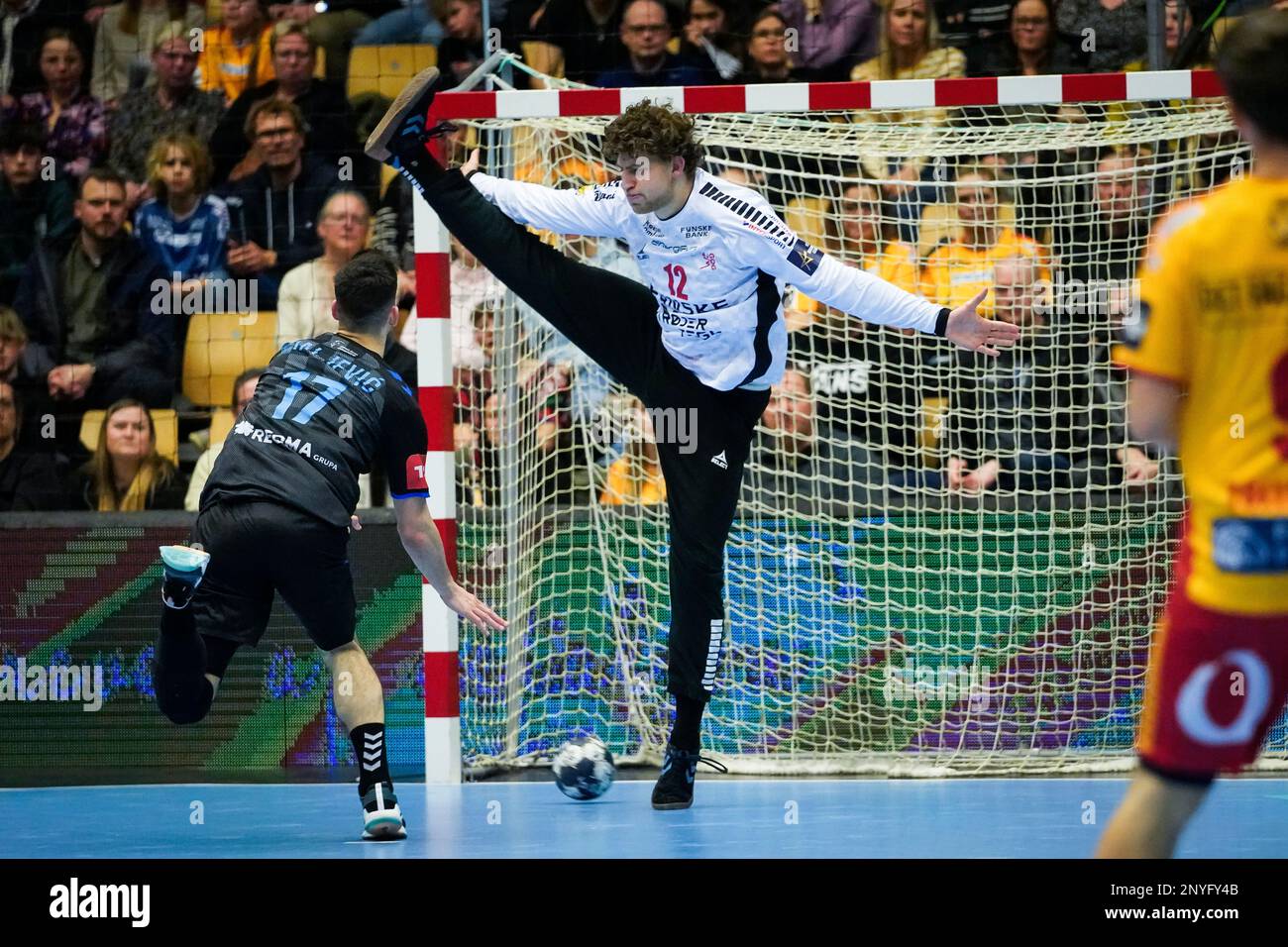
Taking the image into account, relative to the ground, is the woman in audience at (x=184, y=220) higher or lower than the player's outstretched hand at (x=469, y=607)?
higher

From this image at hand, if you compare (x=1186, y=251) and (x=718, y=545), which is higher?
(x=1186, y=251)

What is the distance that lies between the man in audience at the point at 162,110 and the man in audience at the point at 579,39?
2.21m

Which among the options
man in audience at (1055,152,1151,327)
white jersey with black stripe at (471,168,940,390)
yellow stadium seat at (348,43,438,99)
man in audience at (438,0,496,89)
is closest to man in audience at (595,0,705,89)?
man in audience at (438,0,496,89)

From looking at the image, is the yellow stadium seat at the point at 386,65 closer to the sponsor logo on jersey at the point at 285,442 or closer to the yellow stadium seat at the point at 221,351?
the yellow stadium seat at the point at 221,351

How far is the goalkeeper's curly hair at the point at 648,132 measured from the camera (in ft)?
21.5

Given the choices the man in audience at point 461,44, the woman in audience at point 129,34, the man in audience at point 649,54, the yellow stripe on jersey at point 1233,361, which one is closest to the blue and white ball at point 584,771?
the yellow stripe on jersey at point 1233,361

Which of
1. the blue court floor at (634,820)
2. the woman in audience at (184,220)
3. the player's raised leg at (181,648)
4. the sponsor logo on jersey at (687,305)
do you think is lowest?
the blue court floor at (634,820)

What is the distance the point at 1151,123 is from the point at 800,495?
250 centimetres

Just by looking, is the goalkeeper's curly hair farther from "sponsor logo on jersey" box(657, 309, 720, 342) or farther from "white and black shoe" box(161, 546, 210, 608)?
"white and black shoe" box(161, 546, 210, 608)

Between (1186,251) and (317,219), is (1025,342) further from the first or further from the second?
(1186,251)

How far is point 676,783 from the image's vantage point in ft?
22.6

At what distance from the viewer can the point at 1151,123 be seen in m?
8.14

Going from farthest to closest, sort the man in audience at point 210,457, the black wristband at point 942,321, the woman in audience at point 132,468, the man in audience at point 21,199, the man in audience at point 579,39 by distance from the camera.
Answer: the man in audience at point 579,39 → the man in audience at point 21,199 → the woman in audience at point 132,468 → the man in audience at point 210,457 → the black wristband at point 942,321
